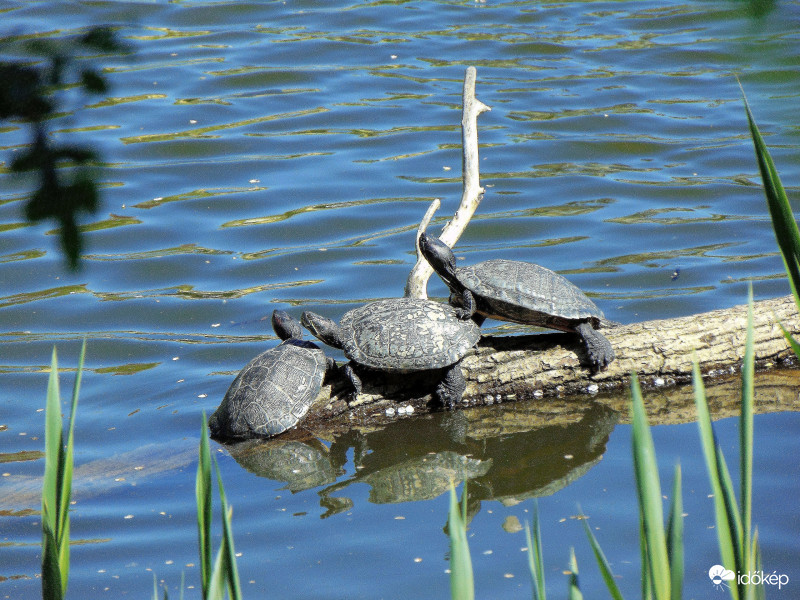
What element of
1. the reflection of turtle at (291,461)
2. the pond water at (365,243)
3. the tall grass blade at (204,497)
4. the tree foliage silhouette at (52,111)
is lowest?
the reflection of turtle at (291,461)

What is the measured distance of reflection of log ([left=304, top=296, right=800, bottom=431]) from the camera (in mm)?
4535

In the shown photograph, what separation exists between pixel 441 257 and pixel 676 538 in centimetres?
308

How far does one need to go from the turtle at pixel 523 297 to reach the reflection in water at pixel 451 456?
17.3 inches

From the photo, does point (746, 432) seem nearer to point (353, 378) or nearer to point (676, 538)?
point (676, 538)

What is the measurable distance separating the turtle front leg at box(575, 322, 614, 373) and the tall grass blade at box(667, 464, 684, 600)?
9.29 feet

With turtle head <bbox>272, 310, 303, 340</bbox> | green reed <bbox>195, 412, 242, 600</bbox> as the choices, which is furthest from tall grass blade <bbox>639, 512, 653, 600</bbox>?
turtle head <bbox>272, 310, 303, 340</bbox>

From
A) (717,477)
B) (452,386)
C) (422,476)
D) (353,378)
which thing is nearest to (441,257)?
(452,386)

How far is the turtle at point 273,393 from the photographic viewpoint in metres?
4.27

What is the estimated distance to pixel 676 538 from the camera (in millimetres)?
1568

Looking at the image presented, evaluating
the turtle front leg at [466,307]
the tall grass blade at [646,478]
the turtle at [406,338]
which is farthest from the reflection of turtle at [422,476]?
the tall grass blade at [646,478]

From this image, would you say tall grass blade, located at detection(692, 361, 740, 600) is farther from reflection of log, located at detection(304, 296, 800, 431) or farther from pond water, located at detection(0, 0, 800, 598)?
reflection of log, located at detection(304, 296, 800, 431)

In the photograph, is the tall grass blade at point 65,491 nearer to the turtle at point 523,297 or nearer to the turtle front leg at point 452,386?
the turtle front leg at point 452,386

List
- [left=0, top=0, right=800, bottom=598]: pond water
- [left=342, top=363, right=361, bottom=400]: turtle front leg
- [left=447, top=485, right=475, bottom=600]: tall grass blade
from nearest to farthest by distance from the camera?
[left=447, top=485, right=475, bottom=600]: tall grass blade
[left=0, top=0, right=800, bottom=598]: pond water
[left=342, top=363, right=361, bottom=400]: turtle front leg

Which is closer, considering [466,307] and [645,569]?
[645,569]
